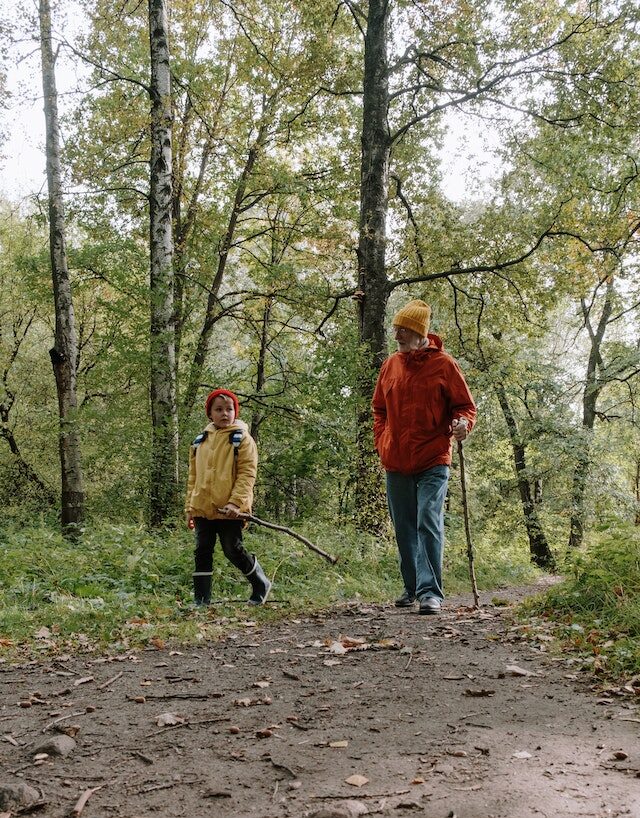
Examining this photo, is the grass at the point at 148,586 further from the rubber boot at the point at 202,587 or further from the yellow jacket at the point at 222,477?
the yellow jacket at the point at 222,477

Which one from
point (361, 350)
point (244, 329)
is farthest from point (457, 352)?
Answer: point (361, 350)

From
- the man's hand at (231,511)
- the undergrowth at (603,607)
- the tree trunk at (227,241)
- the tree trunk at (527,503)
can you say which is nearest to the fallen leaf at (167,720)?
the undergrowth at (603,607)

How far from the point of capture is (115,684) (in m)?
3.85

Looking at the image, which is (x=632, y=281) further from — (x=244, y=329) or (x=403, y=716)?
(x=403, y=716)

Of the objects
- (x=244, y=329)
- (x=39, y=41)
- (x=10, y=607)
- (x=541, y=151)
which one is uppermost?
(x=39, y=41)

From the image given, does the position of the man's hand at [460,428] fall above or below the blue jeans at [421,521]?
above

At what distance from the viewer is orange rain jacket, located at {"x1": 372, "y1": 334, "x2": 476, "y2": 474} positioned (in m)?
5.69

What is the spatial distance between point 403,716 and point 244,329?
48.3 feet

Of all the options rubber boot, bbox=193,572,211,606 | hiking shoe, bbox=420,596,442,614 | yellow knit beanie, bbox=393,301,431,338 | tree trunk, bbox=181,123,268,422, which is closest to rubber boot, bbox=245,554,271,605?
rubber boot, bbox=193,572,211,606

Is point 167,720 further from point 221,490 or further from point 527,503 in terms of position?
point 527,503

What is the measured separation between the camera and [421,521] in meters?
5.66

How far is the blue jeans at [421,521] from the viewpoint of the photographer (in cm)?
566

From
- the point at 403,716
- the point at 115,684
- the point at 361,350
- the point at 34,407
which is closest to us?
the point at 403,716

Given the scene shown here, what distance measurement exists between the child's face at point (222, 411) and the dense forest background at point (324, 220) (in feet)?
14.2
